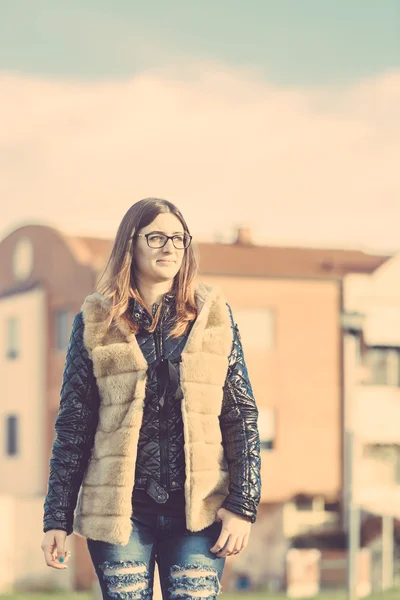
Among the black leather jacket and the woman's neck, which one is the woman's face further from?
the black leather jacket

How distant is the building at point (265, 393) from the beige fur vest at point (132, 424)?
34622 millimetres

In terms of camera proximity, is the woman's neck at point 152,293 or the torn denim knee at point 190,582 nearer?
the torn denim knee at point 190,582

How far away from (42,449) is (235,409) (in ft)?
121

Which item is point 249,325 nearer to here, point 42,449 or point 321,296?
point 321,296

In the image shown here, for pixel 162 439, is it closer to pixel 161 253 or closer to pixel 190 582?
pixel 190 582

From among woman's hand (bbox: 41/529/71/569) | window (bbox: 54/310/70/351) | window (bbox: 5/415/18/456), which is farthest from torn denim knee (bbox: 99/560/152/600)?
window (bbox: 5/415/18/456)

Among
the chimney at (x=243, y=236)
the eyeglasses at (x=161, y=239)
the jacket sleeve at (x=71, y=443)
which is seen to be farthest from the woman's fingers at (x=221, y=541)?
the chimney at (x=243, y=236)

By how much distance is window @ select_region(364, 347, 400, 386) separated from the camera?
134 feet

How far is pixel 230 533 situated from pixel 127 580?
1.17ft

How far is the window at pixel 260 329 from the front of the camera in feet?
129

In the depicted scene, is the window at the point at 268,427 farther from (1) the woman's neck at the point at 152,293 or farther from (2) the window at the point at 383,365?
(1) the woman's neck at the point at 152,293

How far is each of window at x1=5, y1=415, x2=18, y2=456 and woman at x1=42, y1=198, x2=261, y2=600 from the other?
125 ft

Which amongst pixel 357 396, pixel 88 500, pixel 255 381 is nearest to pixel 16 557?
pixel 255 381

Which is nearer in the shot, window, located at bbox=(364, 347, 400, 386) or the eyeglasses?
→ the eyeglasses
